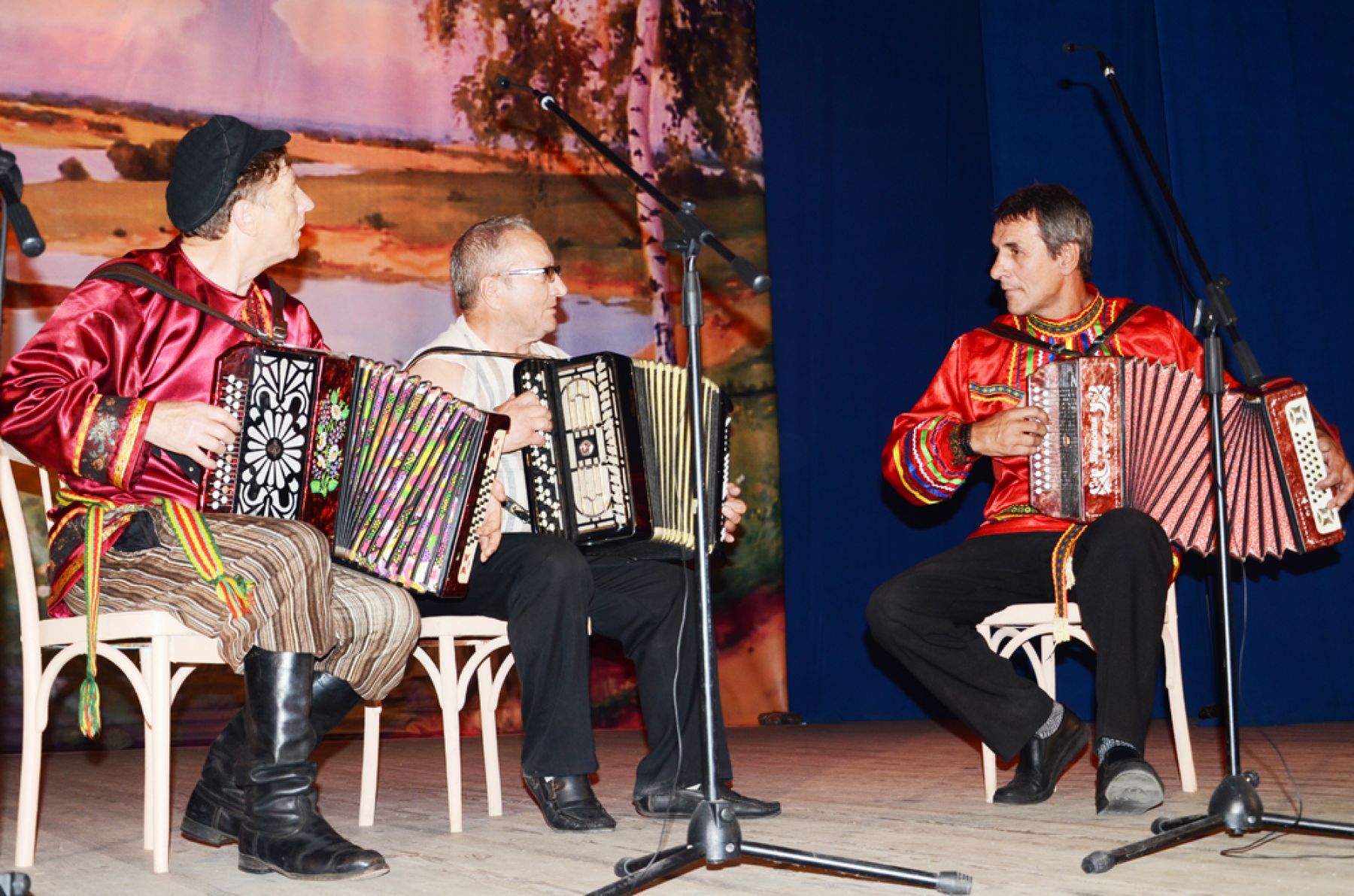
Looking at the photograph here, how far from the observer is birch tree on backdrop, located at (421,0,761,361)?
4.82m

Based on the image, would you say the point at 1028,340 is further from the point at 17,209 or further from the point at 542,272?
the point at 17,209

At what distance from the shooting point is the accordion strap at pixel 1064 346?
2934mm

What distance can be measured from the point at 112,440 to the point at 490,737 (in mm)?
995

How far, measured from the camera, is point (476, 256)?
290 centimetres

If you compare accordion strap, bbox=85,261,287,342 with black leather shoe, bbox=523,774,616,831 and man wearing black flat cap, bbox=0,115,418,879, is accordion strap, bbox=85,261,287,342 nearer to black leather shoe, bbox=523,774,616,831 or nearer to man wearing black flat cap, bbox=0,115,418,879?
man wearing black flat cap, bbox=0,115,418,879

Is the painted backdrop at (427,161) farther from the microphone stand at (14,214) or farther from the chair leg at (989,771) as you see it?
the microphone stand at (14,214)

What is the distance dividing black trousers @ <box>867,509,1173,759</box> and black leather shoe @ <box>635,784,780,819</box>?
1.44ft

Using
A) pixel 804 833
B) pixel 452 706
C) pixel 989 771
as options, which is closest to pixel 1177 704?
pixel 989 771

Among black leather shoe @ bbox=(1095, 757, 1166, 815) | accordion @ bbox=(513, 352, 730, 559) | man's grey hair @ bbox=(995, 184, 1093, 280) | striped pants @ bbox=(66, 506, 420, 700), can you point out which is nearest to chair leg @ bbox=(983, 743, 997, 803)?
black leather shoe @ bbox=(1095, 757, 1166, 815)

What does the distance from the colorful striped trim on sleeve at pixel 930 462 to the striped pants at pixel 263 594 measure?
124 cm

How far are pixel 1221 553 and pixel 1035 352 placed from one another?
99 centimetres

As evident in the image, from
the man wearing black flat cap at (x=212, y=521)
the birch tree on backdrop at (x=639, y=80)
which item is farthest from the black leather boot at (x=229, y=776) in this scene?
the birch tree on backdrop at (x=639, y=80)

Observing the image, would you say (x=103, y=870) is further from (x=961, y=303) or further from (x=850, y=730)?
(x=961, y=303)

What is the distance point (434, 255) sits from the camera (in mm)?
4734
